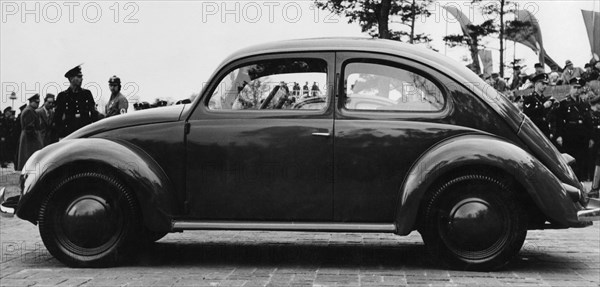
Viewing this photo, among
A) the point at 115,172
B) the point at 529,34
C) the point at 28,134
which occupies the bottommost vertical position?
the point at 28,134

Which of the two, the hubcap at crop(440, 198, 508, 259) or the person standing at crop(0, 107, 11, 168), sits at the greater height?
the hubcap at crop(440, 198, 508, 259)

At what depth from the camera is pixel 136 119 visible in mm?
6941

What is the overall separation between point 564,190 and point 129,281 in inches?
125

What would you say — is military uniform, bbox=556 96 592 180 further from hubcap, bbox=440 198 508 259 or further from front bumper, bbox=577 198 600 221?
hubcap, bbox=440 198 508 259

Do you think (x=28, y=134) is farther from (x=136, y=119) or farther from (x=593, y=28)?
(x=593, y=28)

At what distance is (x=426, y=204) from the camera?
659 centimetres

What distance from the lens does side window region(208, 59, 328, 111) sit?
6.89m

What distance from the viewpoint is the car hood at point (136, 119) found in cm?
689

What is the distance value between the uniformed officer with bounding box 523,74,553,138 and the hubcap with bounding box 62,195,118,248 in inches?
413

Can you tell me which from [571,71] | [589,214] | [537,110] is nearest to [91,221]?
[589,214]

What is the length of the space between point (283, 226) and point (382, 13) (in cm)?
3054

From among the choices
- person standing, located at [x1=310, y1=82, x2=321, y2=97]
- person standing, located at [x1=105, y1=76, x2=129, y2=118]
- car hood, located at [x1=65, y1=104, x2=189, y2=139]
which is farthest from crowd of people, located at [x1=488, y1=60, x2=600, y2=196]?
car hood, located at [x1=65, y1=104, x2=189, y2=139]

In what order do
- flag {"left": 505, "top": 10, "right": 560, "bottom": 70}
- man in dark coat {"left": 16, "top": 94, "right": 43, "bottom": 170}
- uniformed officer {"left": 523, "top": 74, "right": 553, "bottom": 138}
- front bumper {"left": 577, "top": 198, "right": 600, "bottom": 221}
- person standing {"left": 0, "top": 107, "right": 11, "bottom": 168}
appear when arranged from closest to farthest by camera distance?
front bumper {"left": 577, "top": 198, "right": 600, "bottom": 221}
uniformed officer {"left": 523, "top": 74, "right": 553, "bottom": 138}
man in dark coat {"left": 16, "top": 94, "right": 43, "bottom": 170}
person standing {"left": 0, "top": 107, "right": 11, "bottom": 168}
flag {"left": 505, "top": 10, "right": 560, "bottom": 70}

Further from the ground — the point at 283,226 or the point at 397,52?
the point at 397,52
